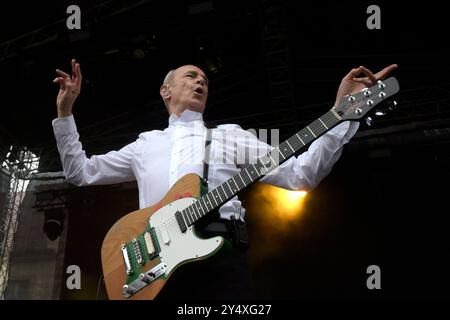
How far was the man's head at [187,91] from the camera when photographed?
216 centimetres

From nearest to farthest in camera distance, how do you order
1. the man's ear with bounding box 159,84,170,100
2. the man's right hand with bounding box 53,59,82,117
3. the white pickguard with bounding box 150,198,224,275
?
the white pickguard with bounding box 150,198,224,275
the man's right hand with bounding box 53,59,82,117
the man's ear with bounding box 159,84,170,100

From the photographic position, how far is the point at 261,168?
1587mm

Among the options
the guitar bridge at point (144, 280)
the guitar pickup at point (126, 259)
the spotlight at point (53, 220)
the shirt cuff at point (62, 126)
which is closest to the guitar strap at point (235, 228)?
the guitar bridge at point (144, 280)

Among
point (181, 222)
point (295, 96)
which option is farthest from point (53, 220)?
point (181, 222)

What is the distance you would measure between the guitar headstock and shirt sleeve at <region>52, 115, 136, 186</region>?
1072 millimetres

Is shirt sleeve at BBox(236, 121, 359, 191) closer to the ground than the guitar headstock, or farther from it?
closer to the ground

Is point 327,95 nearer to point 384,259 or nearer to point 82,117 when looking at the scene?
point 384,259

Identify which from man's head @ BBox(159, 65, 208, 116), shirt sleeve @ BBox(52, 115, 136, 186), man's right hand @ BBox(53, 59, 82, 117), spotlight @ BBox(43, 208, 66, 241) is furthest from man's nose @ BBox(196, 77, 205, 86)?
spotlight @ BBox(43, 208, 66, 241)

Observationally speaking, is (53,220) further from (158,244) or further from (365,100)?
(365,100)

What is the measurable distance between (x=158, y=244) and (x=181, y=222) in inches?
4.9

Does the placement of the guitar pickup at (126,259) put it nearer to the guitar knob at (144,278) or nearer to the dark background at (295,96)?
the guitar knob at (144,278)

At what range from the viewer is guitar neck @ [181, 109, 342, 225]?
1552 mm

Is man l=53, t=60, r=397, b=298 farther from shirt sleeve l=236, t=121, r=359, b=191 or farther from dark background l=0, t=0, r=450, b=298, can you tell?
dark background l=0, t=0, r=450, b=298

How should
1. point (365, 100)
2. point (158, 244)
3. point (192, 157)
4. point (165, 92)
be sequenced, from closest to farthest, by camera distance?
1. point (365, 100)
2. point (158, 244)
3. point (192, 157)
4. point (165, 92)
